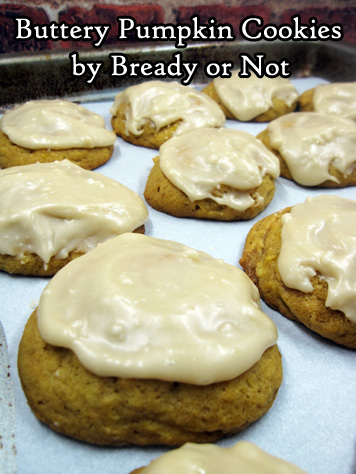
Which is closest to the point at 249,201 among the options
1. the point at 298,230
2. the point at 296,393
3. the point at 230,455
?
the point at 298,230

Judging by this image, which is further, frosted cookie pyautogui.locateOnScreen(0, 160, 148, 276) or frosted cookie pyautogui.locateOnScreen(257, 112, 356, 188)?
frosted cookie pyautogui.locateOnScreen(257, 112, 356, 188)

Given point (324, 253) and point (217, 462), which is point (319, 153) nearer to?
point (324, 253)

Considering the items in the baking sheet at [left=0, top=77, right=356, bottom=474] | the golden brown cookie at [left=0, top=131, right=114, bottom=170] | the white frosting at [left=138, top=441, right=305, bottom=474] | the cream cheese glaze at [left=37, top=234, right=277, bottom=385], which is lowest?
the baking sheet at [left=0, top=77, right=356, bottom=474]

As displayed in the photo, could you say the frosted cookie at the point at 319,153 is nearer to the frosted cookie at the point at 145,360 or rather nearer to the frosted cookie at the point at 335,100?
the frosted cookie at the point at 335,100

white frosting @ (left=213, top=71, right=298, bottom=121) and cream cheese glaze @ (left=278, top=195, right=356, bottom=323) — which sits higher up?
cream cheese glaze @ (left=278, top=195, right=356, bottom=323)

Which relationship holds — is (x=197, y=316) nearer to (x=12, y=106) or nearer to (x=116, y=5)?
(x=12, y=106)

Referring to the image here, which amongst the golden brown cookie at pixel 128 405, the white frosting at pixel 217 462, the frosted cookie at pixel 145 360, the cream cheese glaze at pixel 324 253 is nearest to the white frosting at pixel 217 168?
the cream cheese glaze at pixel 324 253

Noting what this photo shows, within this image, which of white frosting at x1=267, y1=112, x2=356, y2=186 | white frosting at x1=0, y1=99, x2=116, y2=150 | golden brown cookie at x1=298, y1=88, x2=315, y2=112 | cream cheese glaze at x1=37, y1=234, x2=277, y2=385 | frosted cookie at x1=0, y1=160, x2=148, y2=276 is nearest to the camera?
cream cheese glaze at x1=37, y1=234, x2=277, y2=385

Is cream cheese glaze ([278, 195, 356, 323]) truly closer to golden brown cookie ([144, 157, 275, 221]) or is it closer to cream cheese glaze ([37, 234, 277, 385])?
cream cheese glaze ([37, 234, 277, 385])

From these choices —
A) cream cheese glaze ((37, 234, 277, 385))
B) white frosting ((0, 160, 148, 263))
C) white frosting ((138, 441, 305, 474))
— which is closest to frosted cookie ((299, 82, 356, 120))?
white frosting ((0, 160, 148, 263))
